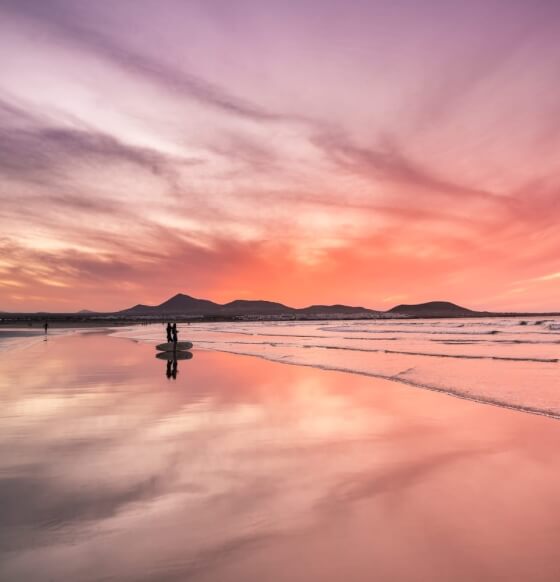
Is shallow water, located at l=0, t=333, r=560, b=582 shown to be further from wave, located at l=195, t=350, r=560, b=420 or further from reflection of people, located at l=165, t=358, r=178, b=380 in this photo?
reflection of people, located at l=165, t=358, r=178, b=380

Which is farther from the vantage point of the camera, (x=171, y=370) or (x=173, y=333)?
(x=173, y=333)

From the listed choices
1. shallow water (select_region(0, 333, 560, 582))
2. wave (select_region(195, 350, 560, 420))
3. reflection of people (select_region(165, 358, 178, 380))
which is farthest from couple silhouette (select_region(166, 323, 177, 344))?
shallow water (select_region(0, 333, 560, 582))

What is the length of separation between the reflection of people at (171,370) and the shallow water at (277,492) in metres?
7.38

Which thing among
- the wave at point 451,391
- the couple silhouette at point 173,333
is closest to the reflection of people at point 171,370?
the couple silhouette at point 173,333

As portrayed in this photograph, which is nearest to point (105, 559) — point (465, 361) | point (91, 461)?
point (91, 461)

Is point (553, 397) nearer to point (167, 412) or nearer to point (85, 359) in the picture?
point (167, 412)

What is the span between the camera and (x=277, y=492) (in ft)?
25.2

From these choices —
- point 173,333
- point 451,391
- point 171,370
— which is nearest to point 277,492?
Result: point 451,391

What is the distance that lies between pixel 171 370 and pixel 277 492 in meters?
18.5

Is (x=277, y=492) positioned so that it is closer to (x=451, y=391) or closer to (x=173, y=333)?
(x=451, y=391)

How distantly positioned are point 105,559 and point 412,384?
15749mm

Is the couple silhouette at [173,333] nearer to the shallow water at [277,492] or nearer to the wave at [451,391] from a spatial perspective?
the wave at [451,391]

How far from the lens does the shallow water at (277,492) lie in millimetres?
5527

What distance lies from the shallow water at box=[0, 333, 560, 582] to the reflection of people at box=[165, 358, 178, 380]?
7.38 meters
